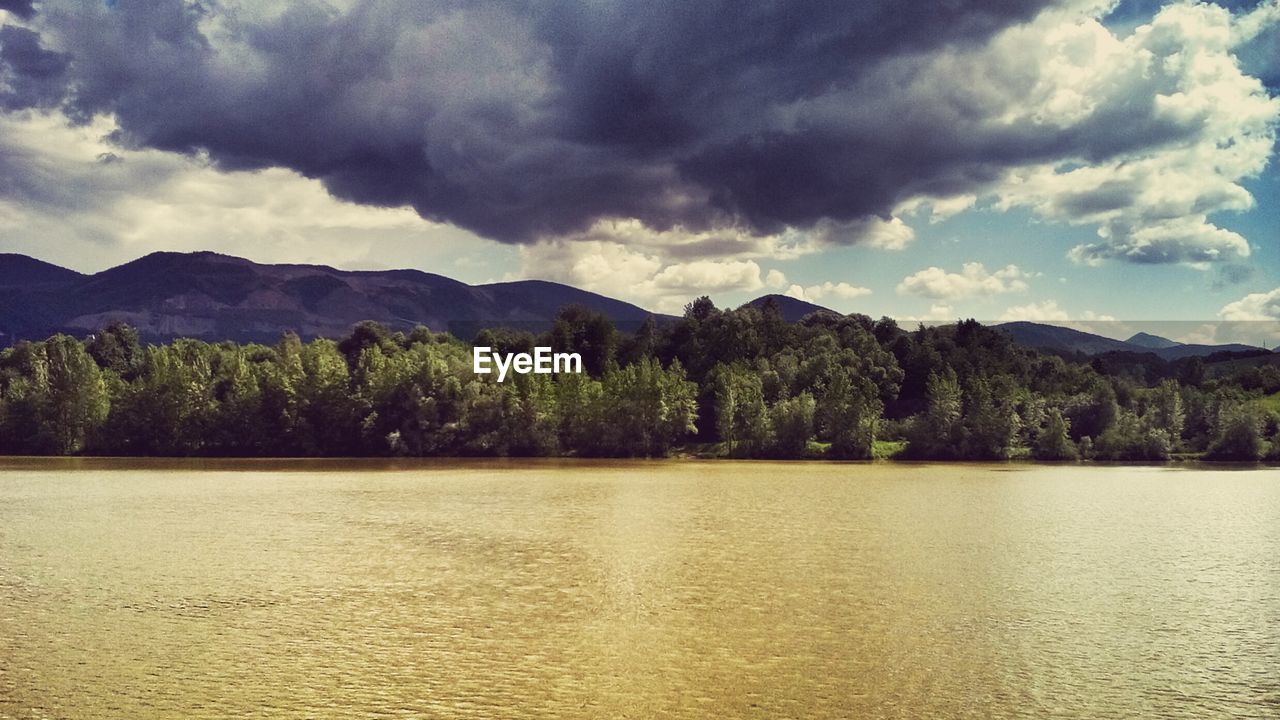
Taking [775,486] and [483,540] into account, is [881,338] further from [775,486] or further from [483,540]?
[483,540]

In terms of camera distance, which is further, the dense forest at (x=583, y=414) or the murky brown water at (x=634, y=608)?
the dense forest at (x=583, y=414)

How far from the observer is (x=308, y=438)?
367 ft

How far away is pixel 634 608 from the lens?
89.1 ft

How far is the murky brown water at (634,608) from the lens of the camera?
1895 cm

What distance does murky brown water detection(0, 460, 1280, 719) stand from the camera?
19.0 meters

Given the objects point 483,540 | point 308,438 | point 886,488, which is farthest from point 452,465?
→ point 483,540
